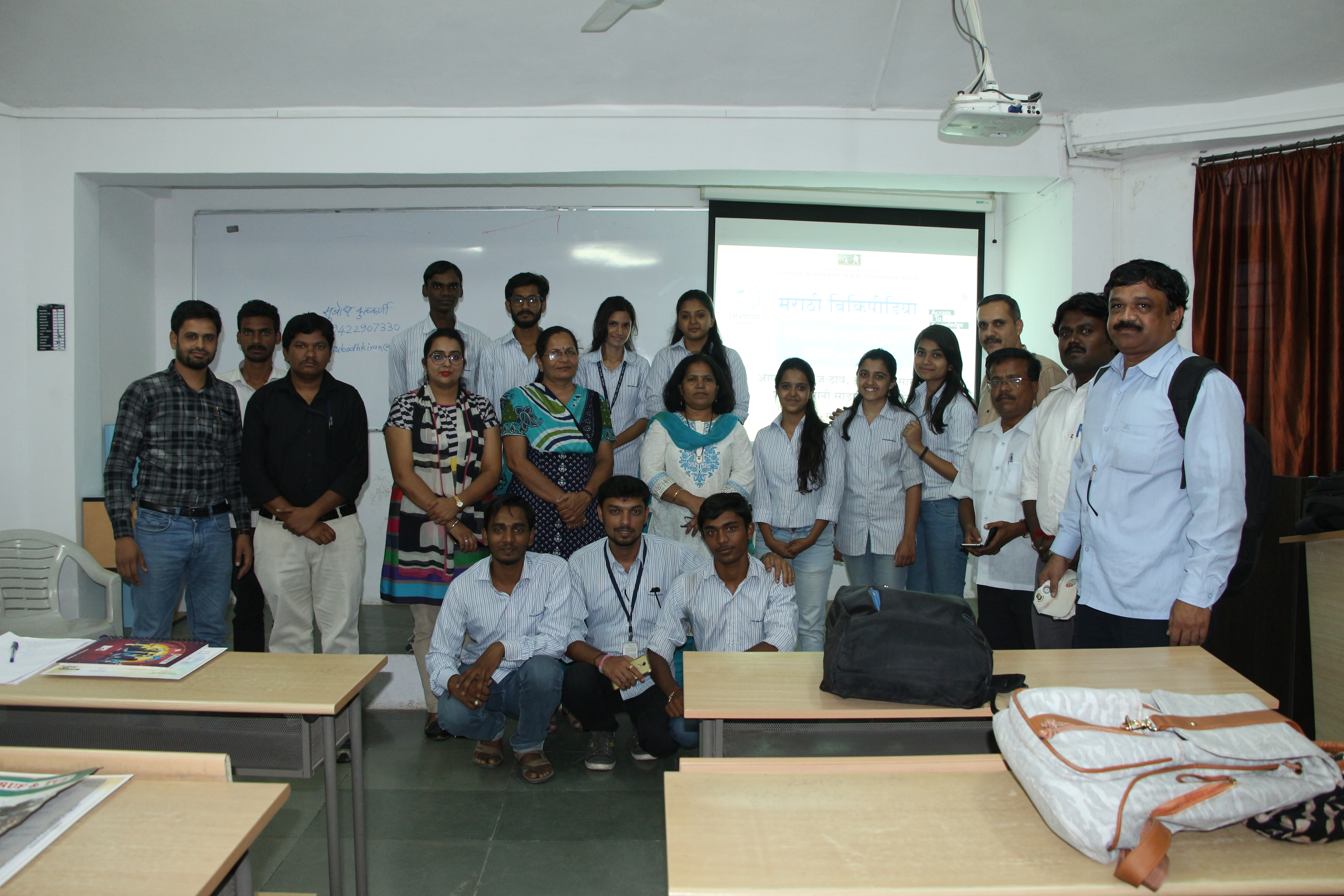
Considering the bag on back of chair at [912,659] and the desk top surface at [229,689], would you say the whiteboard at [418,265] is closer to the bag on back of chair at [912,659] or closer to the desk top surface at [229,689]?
the desk top surface at [229,689]

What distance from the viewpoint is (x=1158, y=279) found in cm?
202

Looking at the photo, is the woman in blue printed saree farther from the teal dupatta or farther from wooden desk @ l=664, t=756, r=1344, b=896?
wooden desk @ l=664, t=756, r=1344, b=896

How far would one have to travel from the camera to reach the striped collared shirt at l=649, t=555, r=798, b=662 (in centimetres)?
269

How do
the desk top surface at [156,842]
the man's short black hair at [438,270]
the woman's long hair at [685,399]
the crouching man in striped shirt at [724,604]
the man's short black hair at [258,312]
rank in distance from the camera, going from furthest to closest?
the man's short black hair at [438,270]
the man's short black hair at [258,312]
the woman's long hair at [685,399]
the crouching man in striped shirt at [724,604]
the desk top surface at [156,842]

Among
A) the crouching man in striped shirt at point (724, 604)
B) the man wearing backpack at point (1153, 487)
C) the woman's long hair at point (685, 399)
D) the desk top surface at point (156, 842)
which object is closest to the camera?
the desk top surface at point (156, 842)

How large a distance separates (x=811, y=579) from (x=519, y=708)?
1352mm

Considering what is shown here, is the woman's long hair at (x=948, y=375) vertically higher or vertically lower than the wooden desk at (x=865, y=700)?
higher

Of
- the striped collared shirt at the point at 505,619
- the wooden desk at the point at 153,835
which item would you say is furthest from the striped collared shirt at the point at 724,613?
the wooden desk at the point at 153,835

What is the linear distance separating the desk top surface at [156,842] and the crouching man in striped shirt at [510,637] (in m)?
1.36

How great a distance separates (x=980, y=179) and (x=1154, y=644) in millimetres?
2864

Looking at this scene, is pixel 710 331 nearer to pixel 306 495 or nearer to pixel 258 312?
pixel 306 495

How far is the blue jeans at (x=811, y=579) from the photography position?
3.43 meters

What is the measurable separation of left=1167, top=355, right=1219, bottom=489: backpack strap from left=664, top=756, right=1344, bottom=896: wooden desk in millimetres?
1085

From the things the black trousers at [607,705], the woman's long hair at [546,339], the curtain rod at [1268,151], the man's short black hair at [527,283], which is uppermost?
the curtain rod at [1268,151]
